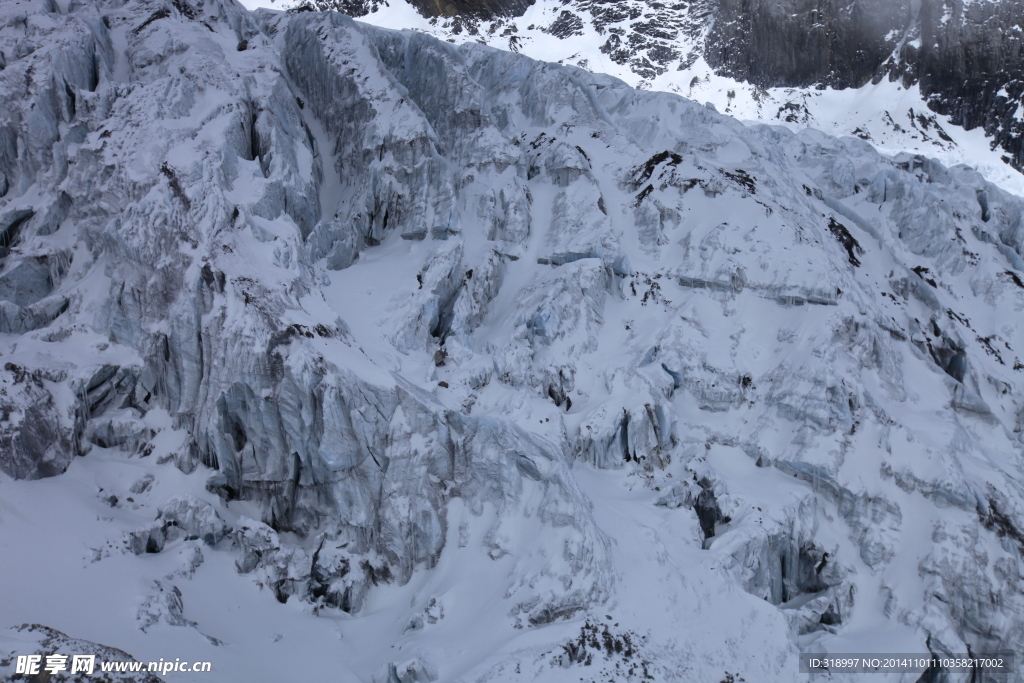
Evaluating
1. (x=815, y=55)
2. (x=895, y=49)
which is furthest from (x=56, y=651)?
(x=895, y=49)

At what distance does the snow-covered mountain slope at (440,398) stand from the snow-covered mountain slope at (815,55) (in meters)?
33.1

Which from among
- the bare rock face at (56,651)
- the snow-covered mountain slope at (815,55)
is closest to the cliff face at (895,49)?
the snow-covered mountain slope at (815,55)

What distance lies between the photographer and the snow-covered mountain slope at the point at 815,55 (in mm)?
70312

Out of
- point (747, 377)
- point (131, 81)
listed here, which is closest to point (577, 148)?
point (747, 377)

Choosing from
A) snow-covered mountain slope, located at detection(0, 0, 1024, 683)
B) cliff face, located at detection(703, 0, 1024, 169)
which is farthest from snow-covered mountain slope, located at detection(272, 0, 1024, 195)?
snow-covered mountain slope, located at detection(0, 0, 1024, 683)

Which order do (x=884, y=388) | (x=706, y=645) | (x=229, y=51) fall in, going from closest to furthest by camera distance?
(x=706, y=645) < (x=884, y=388) < (x=229, y=51)

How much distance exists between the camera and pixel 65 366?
28.0 metres

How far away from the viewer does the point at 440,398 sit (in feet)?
103

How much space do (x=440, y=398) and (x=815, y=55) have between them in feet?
249

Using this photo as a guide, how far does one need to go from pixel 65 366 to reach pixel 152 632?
13758mm

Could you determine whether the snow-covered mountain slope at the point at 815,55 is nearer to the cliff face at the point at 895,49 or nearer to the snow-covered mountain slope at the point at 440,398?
the cliff face at the point at 895,49

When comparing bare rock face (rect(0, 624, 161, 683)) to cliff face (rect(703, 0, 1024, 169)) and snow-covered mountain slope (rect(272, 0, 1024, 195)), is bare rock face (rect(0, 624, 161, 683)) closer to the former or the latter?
snow-covered mountain slope (rect(272, 0, 1024, 195))

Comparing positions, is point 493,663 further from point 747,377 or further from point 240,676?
point 747,377

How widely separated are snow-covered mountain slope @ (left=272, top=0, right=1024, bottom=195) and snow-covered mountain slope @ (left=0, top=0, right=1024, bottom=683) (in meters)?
33.1
